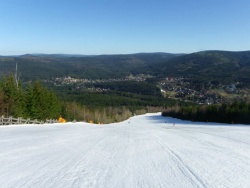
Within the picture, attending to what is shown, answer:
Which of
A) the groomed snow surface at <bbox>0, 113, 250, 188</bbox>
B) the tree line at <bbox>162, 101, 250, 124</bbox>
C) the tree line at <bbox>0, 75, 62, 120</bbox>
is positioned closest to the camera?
the groomed snow surface at <bbox>0, 113, 250, 188</bbox>

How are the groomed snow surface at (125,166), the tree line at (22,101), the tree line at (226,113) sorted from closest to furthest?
the groomed snow surface at (125,166) < the tree line at (22,101) < the tree line at (226,113)

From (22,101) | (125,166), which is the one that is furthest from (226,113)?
(125,166)

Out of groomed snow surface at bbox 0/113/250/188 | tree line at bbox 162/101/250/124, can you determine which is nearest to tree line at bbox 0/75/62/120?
tree line at bbox 162/101/250/124

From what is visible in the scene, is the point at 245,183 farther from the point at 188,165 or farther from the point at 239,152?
the point at 239,152

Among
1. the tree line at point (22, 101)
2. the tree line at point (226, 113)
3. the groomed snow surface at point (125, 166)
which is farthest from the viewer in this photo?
the tree line at point (226, 113)

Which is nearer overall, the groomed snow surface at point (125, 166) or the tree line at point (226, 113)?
the groomed snow surface at point (125, 166)

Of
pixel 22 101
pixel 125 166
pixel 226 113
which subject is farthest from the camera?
pixel 226 113

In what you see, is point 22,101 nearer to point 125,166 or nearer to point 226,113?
point 226,113

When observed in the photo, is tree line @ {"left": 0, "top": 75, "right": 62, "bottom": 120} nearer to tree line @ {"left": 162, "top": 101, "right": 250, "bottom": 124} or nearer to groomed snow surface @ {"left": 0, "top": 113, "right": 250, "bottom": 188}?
Answer: tree line @ {"left": 162, "top": 101, "right": 250, "bottom": 124}

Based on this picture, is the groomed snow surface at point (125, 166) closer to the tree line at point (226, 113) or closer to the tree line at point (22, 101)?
the tree line at point (22, 101)

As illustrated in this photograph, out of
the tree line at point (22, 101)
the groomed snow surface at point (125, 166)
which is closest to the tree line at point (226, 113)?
the tree line at point (22, 101)

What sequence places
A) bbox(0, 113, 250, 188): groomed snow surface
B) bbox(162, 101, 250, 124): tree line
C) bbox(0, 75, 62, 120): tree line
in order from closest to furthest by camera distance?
bbox(0, 113, 250, 188): groomed snow surface < bbox(0, 75, 62, 120): tree line < bbox(162, 101, 250, 124): tree line
